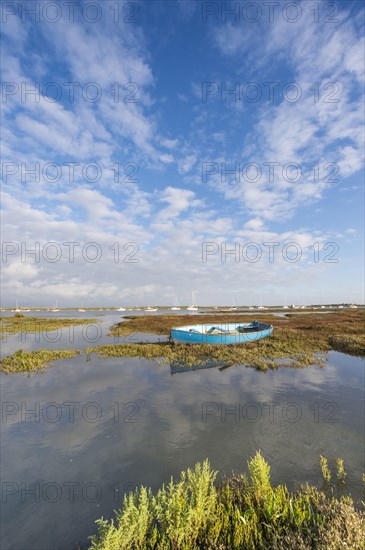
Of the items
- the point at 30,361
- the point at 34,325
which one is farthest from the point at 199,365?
the point at 34,325

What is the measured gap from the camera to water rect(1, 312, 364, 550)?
22.6ft

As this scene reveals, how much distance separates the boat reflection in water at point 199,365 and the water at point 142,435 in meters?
1.75

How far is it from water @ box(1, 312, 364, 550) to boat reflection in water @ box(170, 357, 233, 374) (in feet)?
5.76

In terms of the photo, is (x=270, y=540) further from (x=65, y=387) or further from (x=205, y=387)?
(x=65, y=387)

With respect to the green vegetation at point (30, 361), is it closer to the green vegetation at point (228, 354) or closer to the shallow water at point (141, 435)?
the shallow water at point (141, 435)

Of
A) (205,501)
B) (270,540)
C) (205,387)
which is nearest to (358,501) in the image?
(270,540)

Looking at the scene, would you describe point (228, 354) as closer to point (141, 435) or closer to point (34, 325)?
point (141, 435)

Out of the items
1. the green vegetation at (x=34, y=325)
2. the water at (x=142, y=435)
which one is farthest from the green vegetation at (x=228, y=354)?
the green vegetation at (x=34, y=325)

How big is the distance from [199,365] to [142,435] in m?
10.4

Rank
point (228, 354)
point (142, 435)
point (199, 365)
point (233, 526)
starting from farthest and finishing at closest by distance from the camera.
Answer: point (228, 354), point (199, 365), point (142, 435), point (233, 526)

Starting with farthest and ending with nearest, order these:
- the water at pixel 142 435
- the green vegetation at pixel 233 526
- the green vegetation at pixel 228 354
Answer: the green vegetation at pixel 228 354
the water at pixel 142 435
the green vegetation at pixel 233 526

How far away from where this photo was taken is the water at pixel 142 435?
6.88 metres

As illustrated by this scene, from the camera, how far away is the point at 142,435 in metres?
9.99

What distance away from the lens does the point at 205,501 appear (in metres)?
5.42
